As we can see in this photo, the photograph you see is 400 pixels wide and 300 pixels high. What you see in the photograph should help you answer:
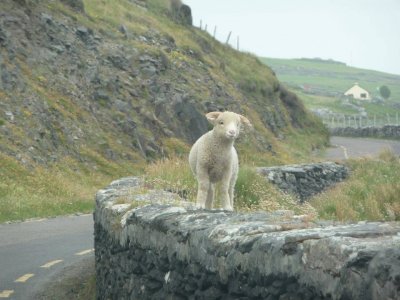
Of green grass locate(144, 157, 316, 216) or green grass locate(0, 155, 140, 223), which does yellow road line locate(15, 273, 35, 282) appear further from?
green grass locate(0, 155, 140, 223)

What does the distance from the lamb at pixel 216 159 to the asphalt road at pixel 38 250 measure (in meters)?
3.50

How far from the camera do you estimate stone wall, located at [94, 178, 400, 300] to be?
5.50 metres

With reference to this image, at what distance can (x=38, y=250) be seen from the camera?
57.8ft

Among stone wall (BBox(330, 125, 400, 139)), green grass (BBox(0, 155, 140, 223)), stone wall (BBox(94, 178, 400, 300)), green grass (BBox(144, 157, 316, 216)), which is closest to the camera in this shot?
stone wall (BBox(94, 178, 400, 300))

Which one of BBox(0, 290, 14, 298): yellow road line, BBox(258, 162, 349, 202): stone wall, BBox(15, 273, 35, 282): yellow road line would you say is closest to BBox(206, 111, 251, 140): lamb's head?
BBox(0, 290, 14, 298): yellow road line

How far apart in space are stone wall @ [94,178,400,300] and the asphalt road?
10.4 ft

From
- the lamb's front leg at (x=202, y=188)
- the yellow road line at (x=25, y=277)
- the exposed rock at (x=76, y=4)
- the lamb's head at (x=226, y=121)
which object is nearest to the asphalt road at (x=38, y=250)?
the yellow road line at (x=25, y=277)

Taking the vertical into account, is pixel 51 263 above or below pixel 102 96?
below

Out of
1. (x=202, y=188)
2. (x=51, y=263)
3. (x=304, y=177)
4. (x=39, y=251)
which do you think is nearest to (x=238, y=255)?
(x=202, y=188)

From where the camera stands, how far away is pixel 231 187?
40.8ft

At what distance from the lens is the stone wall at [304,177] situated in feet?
71.7

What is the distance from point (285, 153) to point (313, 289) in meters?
39.5

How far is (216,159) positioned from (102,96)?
25183 mm

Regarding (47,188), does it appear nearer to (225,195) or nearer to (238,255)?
(225,195)
